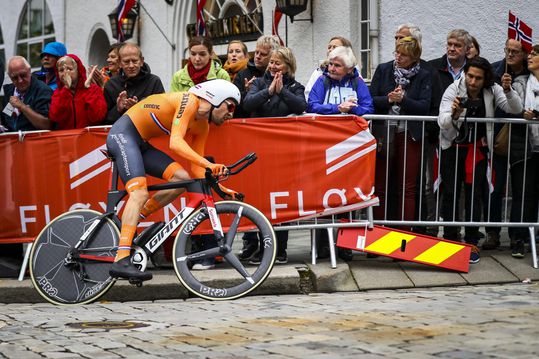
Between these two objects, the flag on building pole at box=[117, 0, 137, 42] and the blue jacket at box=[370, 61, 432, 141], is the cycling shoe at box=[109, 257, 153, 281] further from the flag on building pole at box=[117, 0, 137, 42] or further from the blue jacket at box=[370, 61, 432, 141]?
the flag on building pole at box=[117, 0, 137, 42]

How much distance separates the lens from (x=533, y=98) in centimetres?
1099

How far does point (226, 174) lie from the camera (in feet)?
29.6

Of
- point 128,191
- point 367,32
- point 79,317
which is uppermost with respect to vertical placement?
point 367,32

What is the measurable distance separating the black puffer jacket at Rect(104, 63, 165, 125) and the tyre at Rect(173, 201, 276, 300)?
6.42 feet

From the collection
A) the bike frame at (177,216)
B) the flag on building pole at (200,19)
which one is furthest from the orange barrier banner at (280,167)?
the flag on building pole at (200,19)

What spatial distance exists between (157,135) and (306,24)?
29.8ft

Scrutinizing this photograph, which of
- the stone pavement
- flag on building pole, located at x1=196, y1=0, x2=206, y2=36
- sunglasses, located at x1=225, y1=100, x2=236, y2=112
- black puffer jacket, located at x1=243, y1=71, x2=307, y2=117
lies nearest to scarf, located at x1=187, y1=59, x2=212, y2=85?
black puffer jacket, located at x1=243, y1=71, x2=307, y2=117

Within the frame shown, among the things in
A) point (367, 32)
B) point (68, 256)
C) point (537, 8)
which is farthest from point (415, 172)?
point (367, 32)

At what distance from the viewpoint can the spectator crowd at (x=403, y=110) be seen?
10703 millimetres

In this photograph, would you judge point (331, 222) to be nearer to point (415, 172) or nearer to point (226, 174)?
point (415, 172)

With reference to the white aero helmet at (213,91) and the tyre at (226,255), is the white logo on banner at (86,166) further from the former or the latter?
the white aero helmet at (213,91)

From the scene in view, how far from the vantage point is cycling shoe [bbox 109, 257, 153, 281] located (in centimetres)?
908

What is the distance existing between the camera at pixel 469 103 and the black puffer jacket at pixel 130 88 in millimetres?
2757

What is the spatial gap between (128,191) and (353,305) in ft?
6.81
